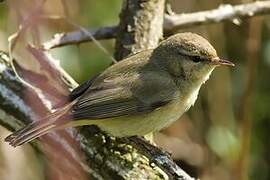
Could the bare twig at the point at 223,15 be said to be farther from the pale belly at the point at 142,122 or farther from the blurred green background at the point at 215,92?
the blurred green background at the point at 215,92

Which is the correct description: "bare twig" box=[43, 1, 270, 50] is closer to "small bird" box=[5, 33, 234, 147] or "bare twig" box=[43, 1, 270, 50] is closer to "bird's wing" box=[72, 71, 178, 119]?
"small bird" box=[5, 33, 234, 147]

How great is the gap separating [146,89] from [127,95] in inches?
4.2

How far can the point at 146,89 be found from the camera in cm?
369

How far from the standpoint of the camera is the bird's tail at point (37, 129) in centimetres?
329

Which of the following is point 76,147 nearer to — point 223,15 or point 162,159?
point 162,159

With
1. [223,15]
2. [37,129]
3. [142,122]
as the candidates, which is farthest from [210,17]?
[37,129]

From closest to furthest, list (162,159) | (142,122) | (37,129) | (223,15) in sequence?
1. (37,129)
2. (162,159)
3. (142,122)
4. (223,15)

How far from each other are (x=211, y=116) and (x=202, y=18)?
1.24m

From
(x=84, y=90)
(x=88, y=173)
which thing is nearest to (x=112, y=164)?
(x=88, y=173)

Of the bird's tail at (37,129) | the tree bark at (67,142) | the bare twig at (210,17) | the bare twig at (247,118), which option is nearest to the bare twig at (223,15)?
the bare twig at (210,17)

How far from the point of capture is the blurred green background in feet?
15.7

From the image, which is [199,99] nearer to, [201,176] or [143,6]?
[201,176]

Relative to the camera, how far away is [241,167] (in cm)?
454

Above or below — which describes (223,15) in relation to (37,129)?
above
